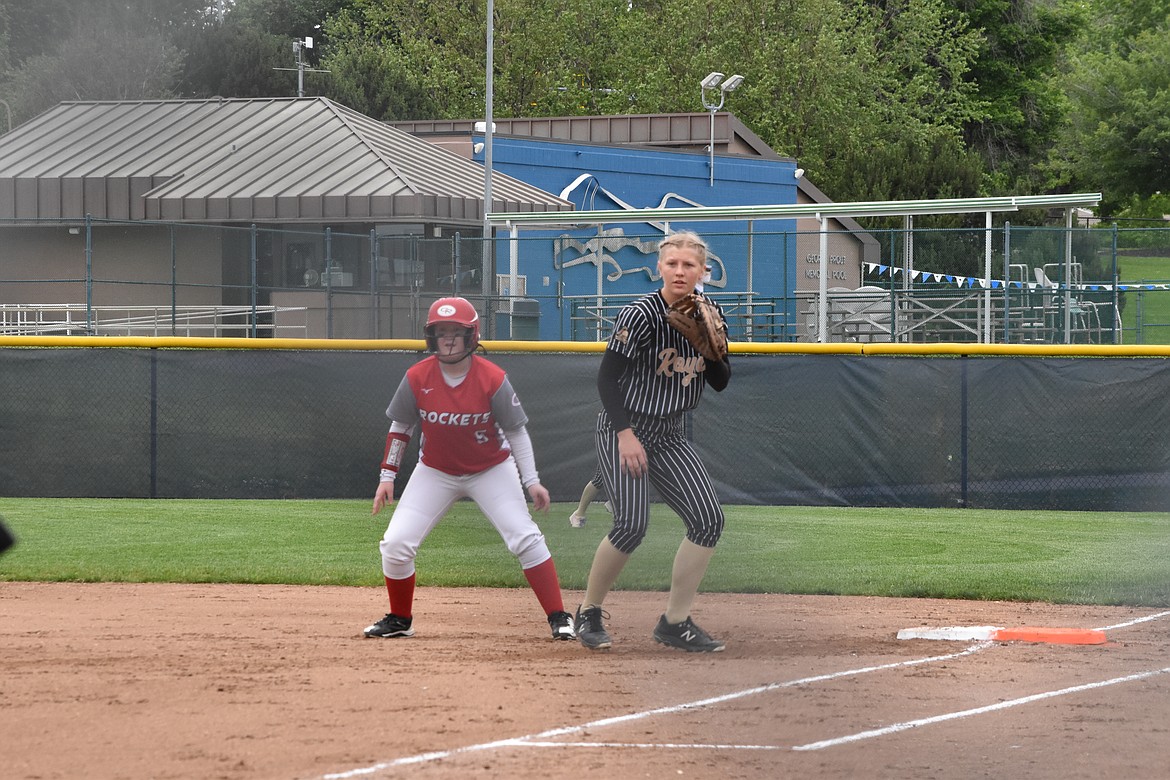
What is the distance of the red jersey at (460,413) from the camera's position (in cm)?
605

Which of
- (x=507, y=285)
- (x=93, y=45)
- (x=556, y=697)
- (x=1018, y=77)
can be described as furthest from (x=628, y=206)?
(x=1018, y=77)

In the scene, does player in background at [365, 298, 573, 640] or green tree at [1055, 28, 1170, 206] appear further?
green tree at [1055, 28, 1170, 206]

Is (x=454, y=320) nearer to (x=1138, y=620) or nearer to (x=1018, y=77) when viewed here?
(x=1138, y=620)

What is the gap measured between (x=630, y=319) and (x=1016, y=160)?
174ft

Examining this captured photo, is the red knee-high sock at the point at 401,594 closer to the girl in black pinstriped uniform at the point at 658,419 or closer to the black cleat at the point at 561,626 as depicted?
the black cleat at the point at 561,626

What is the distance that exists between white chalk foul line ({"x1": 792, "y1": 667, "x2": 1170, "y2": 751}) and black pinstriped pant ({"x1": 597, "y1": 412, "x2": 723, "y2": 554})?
124cm

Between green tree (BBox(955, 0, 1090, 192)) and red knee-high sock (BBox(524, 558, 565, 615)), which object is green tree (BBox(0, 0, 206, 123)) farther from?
green tree (BBox(955, 0, 1090, 192))

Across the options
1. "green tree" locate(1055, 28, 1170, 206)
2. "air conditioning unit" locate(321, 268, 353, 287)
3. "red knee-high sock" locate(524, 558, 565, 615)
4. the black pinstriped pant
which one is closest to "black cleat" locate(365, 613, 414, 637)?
"red knee-high sock" locate(524, 558, 565, 615)

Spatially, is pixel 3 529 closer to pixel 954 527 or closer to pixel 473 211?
pixel 954 527

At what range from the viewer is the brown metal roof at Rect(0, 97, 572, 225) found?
22547 millimetres

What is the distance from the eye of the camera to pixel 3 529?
2217 millimetres

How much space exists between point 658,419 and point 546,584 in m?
1.02

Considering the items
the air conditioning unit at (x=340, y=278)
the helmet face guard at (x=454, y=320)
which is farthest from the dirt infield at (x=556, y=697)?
the air conditioning unit at (x=340, y=278)

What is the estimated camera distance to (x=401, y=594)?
21.1 feet
